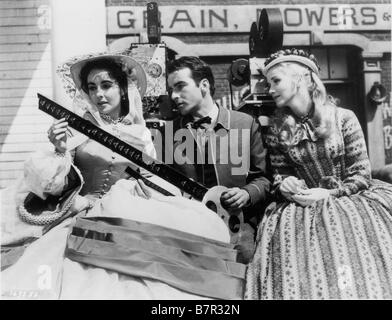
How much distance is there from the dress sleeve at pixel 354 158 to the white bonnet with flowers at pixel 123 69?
3.89 feet

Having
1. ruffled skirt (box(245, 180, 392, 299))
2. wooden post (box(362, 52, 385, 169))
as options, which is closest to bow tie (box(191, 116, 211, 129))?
ruffled skirt (box(245, 180, 392, 299))

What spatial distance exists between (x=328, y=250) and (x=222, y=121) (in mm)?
946

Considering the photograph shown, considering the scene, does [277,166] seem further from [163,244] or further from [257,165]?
[163,244]

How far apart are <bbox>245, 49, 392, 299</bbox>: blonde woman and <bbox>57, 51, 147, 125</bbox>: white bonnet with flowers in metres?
0.76

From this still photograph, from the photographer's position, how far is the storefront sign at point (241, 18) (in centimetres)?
339

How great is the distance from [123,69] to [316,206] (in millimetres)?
1368

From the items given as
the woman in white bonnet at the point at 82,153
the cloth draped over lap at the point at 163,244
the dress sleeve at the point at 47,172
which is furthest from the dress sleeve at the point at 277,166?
the dress sleeve at the point at 47,172

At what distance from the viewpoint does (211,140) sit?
3.05 meters

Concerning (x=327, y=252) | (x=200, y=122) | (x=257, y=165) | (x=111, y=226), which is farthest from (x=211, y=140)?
(x=327, y=252)

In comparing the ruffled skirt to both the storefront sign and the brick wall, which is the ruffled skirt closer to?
the brick wall

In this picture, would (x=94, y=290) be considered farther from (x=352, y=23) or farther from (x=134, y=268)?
(x=352, y=23)

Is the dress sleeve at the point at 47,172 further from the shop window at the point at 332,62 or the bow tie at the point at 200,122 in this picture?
the shop window at the point at 332,62
